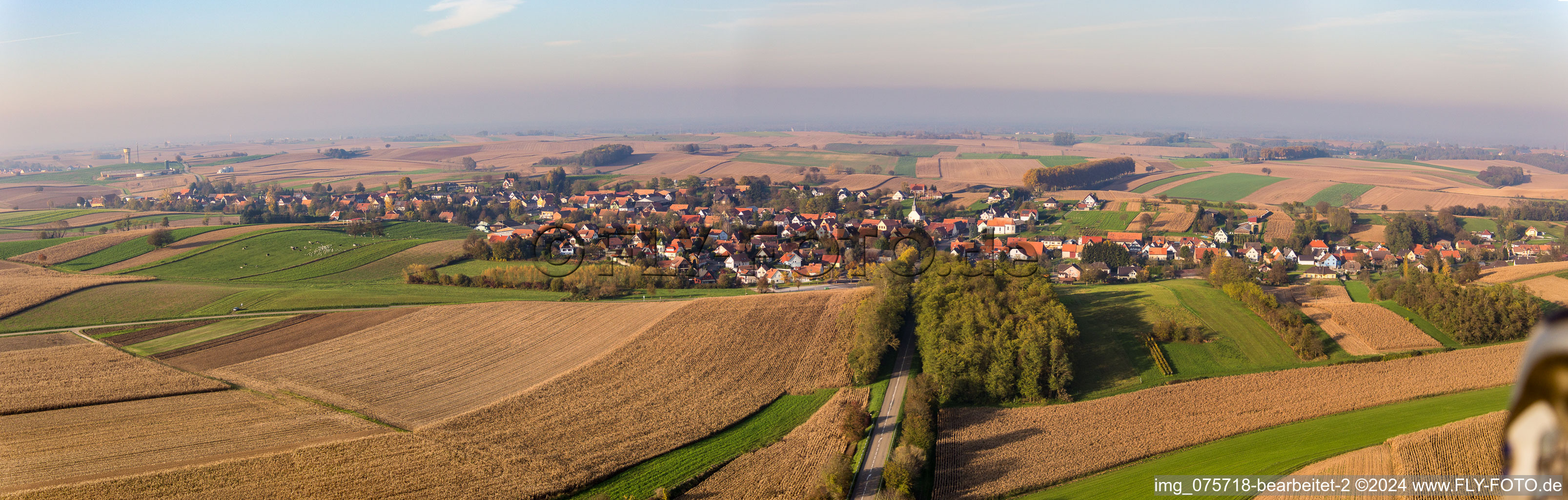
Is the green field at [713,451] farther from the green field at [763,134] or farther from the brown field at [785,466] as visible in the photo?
the green field at [763,134]

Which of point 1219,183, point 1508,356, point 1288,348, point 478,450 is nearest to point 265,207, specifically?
point 478,450

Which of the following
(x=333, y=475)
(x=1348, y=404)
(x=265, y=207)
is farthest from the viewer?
(x=265, y=207)

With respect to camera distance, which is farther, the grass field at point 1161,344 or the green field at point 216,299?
the green field at point 216,299

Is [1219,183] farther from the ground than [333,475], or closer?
farther from the ground

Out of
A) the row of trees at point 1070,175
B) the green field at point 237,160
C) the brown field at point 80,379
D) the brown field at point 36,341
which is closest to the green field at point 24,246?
the brown field at point 36,341

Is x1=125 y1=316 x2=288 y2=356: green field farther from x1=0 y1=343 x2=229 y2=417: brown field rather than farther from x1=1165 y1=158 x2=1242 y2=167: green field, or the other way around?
x1=1165 y1=158 x2=1242 y2=167: green field

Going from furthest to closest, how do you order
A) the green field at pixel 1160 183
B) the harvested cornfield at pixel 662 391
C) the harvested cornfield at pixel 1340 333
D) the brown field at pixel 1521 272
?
the green field at pixel 1160 183 < the brown field at pixel 1521 272 < the harvested cornfield at pixel 1340 333 < the harvested cornfield at pixel 662 391

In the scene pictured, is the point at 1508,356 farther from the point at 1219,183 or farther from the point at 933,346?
the point at 1219,183

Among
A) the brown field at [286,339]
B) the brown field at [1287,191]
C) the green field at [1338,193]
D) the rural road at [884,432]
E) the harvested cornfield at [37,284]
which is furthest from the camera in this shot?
the brown field at [1287,191]
